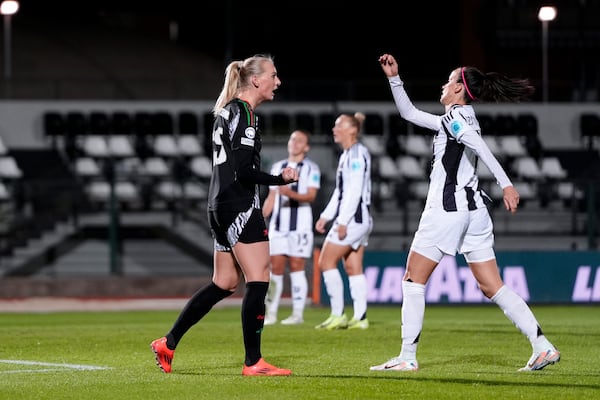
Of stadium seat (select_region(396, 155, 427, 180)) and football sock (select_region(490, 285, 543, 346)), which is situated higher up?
stadium seat (select_region(396, 155, 427, 180))

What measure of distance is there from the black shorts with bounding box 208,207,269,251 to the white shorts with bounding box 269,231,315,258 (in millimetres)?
6418

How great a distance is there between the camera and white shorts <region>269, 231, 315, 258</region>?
48.6ft

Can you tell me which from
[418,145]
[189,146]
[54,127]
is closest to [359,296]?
[189,146]

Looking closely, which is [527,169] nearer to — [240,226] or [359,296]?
[359,296]

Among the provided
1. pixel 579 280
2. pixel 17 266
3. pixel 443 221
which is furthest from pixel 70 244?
pixel 443 221

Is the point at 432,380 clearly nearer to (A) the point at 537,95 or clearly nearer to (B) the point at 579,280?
(B) the point at 579,280

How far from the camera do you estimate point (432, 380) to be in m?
8.19

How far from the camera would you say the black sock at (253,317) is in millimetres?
8375

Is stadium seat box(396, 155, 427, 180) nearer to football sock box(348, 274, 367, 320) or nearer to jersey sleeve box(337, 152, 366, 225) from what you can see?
football sock box(348, 274, 367, 320)

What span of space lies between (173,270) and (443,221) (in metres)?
12.9

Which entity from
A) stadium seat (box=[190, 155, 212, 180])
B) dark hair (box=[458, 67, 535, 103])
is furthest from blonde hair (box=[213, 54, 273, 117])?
stadium seat (box=[190, 155, 212, 180])

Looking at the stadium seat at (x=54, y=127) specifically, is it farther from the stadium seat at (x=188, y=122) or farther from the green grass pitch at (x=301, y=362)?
the green grass pitch at (x=301, y=362)

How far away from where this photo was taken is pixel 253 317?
838 centimetres

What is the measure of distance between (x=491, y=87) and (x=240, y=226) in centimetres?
217
